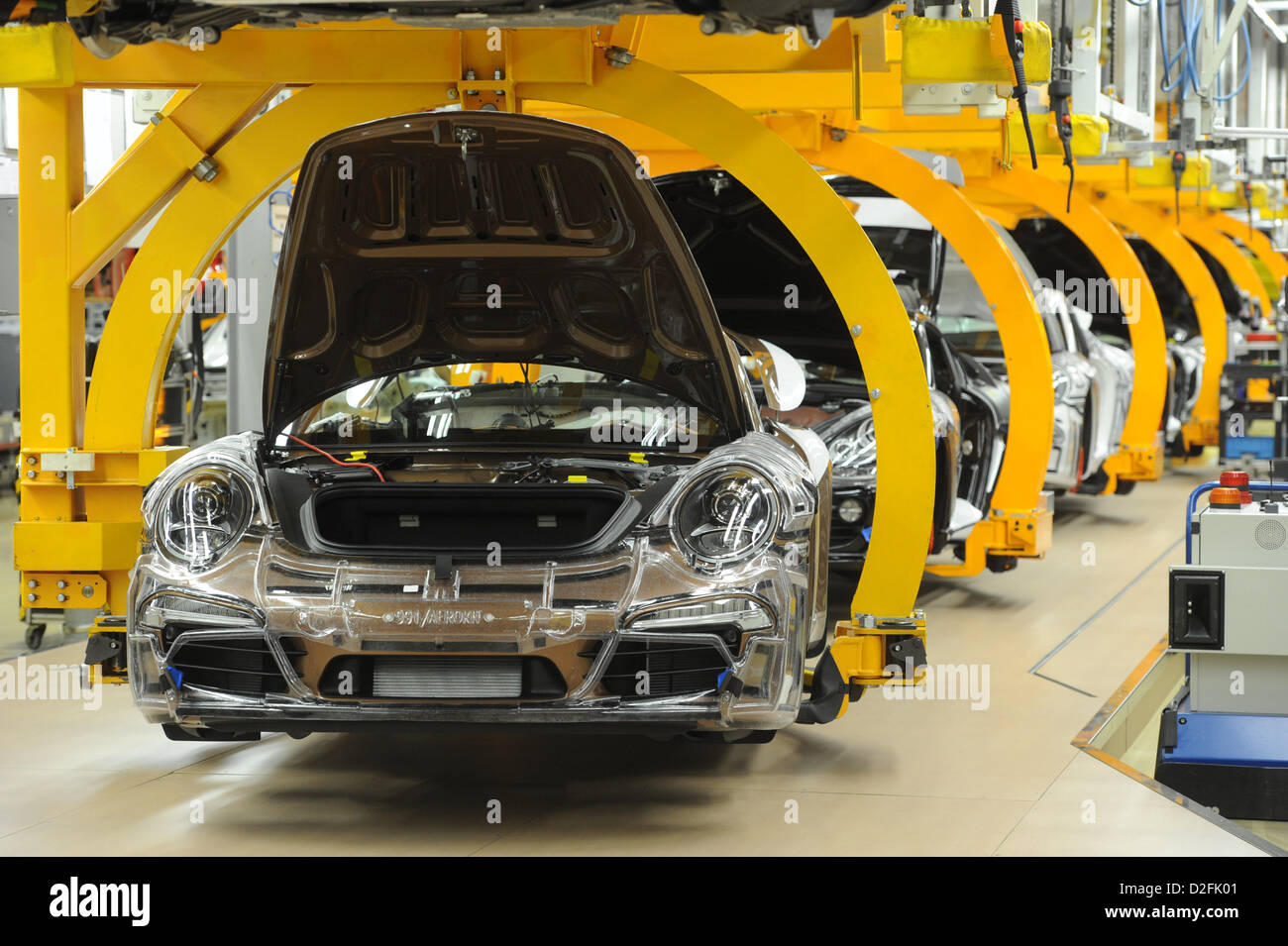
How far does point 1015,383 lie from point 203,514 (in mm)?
4693

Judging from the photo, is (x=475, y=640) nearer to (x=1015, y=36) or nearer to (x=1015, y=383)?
(x=1015, y=36)

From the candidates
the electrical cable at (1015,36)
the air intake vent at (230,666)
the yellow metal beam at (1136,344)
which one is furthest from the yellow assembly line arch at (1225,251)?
the air intake vent at (230,666)

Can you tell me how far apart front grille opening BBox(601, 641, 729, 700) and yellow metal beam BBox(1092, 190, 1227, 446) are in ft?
29.0

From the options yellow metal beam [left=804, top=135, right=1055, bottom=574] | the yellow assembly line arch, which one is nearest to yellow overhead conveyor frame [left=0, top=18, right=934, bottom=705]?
yellow metal beam [left=804, top=135, right=1055, bottom=574]

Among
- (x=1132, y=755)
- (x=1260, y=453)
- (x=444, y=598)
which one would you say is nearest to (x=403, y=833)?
(x=444, y=598)

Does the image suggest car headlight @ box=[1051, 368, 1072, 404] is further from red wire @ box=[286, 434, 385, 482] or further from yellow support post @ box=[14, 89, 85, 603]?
yellow support post @ box=[14, 89, 85, 603]

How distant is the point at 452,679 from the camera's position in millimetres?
3635

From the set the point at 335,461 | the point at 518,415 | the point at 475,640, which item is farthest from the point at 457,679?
the point at 518,415

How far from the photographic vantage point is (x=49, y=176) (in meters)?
4.78

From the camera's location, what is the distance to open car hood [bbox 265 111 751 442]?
4199mm

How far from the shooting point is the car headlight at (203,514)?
12.6 feet

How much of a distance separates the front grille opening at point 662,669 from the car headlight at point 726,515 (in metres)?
0.25

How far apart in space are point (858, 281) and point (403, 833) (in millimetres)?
2108

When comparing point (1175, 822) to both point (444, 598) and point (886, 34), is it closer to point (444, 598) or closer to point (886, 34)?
point (444, 598)
